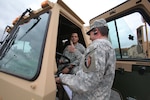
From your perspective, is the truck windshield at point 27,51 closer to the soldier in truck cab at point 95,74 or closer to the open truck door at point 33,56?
the open truck door at point 33,56

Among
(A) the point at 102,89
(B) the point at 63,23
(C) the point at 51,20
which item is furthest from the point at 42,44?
(B) the point at 63,23

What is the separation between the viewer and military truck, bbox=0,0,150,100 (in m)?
1.65

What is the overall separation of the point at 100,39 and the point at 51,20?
57 centimetres

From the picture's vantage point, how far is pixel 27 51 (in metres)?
2.09

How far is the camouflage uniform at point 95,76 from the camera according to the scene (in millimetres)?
1628

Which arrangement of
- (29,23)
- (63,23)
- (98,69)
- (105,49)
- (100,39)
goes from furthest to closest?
1. (63,23)
2. (29,23)
3. (100,39)
4. (105,49)
5. (98,69)

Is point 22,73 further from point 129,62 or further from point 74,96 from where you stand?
point 129,62

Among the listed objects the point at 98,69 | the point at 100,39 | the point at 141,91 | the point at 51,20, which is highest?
the point at 51,20

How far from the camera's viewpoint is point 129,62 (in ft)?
8.84

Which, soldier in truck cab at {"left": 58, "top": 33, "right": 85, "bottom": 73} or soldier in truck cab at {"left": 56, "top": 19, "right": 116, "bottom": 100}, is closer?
soldier in truck cab at {"left": 56, "top": 19, "right": 116, "bottom": 100}

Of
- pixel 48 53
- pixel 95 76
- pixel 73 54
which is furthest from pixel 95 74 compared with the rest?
pixel 73 54

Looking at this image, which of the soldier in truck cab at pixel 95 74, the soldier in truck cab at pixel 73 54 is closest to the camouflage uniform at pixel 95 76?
the soldier in truck cab at pixel 95 74

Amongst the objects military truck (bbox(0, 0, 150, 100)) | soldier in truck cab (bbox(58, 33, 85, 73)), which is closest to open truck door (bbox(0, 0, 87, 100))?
military truck (bbox(0, 0, 150, 100))

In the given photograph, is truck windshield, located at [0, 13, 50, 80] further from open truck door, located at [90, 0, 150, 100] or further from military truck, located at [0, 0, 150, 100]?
open truck door, located at [90, 0, 150, 100]
